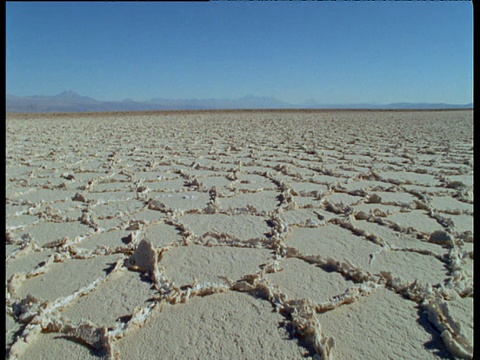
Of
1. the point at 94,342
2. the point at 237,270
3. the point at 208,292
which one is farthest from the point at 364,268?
the point at 94,342

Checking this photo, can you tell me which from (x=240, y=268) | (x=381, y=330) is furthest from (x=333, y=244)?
(x=381, y=330)

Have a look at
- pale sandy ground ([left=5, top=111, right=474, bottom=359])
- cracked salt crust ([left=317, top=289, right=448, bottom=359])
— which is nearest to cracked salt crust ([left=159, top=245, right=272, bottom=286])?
pale sandy ground ([left=5, top=111, right=474, bottom=359])

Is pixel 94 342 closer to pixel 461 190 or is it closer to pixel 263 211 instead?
pixel 263 211

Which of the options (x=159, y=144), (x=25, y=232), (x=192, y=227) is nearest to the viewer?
(x=25, y=232)

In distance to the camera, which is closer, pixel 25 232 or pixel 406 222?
pixel 25 232

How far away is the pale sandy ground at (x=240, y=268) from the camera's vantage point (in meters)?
0.99

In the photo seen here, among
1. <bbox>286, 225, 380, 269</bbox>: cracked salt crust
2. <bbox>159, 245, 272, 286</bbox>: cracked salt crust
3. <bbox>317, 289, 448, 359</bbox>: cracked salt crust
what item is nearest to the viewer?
<bbox>317, 289, 448, 359</bbox>: cracked salt crust

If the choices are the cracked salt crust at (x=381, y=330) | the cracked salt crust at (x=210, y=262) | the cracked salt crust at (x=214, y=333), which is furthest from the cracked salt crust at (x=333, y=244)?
the cracked salt crust at (x=214, y=333)

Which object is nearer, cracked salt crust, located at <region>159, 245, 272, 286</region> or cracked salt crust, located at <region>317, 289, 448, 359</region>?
cracked salt crust, located at <region>317, 289, 448, 359</region>

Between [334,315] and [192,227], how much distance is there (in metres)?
0.94

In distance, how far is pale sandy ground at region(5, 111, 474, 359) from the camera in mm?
994

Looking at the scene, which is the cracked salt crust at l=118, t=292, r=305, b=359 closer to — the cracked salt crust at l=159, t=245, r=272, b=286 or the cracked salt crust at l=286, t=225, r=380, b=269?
the cracked salt crust at l=159, t=245, r=272, b=286

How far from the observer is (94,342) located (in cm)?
98

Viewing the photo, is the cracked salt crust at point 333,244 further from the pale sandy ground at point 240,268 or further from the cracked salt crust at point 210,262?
the cracked salt crust at point 210,262
